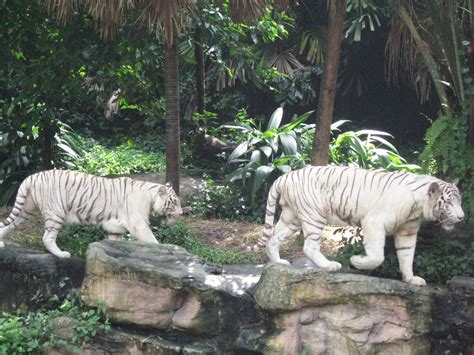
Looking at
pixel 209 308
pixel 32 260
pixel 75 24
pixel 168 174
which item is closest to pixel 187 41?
pixel 75 24

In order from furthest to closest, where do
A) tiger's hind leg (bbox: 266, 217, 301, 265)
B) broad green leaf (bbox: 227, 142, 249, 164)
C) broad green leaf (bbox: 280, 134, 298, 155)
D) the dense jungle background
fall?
1. broad green leaf (bbox: 227, 142, 249, 164)
2. broad green leaf (bbox: 280, 134, 298, 155)
3. the dense jungle background
4. tiger's hind leg (bbox: 266, 217, 301, 265)

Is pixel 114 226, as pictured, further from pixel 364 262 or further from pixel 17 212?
pixel 364 262

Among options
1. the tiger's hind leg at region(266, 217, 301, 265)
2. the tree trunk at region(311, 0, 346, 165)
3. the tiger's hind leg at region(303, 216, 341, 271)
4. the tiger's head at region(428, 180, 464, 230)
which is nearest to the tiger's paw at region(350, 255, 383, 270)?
the tiger's hind leg at region(303, 216, 341, 271)

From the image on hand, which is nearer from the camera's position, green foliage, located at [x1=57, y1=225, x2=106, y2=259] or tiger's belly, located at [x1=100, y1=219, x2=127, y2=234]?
tiger's belly, located at [x1=100, y1=219, x2=127, y2=234]

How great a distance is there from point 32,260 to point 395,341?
3.55 m

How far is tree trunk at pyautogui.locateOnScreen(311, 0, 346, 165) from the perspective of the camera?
7.88 meters

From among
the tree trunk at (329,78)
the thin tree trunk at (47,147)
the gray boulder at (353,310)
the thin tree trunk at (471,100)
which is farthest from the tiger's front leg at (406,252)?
the thin tree trunk at (47,147)

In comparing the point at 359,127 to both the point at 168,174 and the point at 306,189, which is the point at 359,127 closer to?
the point at 168,174

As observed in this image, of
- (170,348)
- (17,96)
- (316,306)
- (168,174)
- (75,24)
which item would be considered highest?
(75,24)

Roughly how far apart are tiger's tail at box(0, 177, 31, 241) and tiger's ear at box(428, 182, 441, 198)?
3971 mm

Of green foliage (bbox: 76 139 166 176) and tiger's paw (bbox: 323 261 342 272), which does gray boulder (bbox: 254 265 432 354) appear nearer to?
tiger's paw (bbox: 323 261 342 272)

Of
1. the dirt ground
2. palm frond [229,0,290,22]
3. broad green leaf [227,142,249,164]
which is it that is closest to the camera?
the dirt ground

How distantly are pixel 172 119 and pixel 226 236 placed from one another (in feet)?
5.35

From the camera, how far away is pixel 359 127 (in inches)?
615
